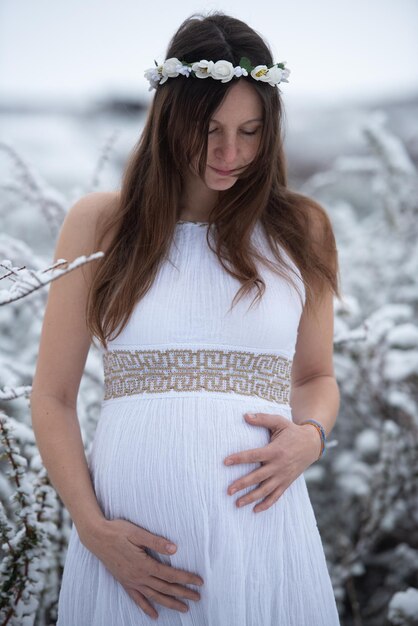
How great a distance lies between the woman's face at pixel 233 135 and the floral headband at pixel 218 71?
0.03 meters

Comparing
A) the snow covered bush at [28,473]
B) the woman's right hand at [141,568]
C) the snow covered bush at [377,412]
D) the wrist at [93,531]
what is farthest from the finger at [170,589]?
the snow covered bush at [377,412]

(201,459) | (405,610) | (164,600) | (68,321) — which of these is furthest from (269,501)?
(405,610)

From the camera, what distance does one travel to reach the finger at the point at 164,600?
3.78ft

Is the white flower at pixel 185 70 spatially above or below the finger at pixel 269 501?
above

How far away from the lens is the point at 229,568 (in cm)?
116

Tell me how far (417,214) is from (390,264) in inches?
10.6

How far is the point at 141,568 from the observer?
3.77 feet

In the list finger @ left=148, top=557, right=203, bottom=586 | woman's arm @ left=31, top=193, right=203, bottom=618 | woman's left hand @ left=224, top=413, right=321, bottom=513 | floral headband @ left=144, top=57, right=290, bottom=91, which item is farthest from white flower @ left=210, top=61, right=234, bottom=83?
finger @ left=148, top=557, right=203, bottom=586

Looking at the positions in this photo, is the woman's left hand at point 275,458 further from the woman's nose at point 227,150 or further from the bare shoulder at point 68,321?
the woman's nose at point 227,150

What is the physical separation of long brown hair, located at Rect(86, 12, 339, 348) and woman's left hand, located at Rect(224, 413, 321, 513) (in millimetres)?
281

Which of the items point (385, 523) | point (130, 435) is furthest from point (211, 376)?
point (385, 523)

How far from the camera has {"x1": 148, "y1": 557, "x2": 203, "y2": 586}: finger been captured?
1145mm

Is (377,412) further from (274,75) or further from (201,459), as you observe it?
(274,75)

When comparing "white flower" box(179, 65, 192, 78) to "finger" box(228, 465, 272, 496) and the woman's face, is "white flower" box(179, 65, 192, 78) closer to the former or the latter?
the woman's face
